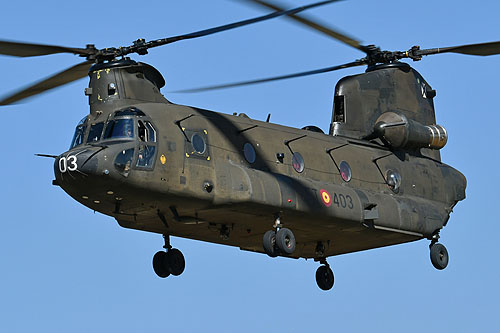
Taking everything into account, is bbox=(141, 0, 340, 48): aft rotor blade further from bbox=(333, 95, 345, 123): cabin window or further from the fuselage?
bbox=(333, 95, 345, 123): cabin window

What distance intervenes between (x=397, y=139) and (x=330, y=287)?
15.5 feet

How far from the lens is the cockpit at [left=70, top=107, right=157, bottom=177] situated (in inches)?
1118

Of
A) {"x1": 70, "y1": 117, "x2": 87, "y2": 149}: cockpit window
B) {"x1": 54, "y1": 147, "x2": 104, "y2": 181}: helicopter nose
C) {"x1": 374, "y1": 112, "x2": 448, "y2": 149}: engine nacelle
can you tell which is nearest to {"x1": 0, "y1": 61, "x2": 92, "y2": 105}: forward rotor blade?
{"x1": 70, "y1": 117, "x2": 87, "y2": 149}: cockpit window

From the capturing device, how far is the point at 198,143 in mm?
29688

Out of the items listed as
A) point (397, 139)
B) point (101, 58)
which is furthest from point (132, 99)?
point (397, 139)

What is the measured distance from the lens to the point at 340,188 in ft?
106

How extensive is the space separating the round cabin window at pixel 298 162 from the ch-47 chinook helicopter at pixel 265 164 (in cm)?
3

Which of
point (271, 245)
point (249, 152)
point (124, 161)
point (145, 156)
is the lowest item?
point (271, 245)

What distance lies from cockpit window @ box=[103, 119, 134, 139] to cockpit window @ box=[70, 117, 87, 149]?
852 millimetres

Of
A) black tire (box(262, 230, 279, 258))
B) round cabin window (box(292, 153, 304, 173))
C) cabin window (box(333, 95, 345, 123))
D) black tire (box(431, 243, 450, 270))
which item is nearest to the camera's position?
black tire (box(262, 230, 279, 258))

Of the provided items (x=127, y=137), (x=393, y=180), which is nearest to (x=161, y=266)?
(x=127, y=137)

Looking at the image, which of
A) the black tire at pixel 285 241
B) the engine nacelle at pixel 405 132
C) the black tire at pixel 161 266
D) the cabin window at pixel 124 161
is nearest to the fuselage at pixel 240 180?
the cabin window at pixel 124 161

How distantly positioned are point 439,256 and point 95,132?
→ 428 inches

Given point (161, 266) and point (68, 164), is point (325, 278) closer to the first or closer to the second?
point (161, 266)
